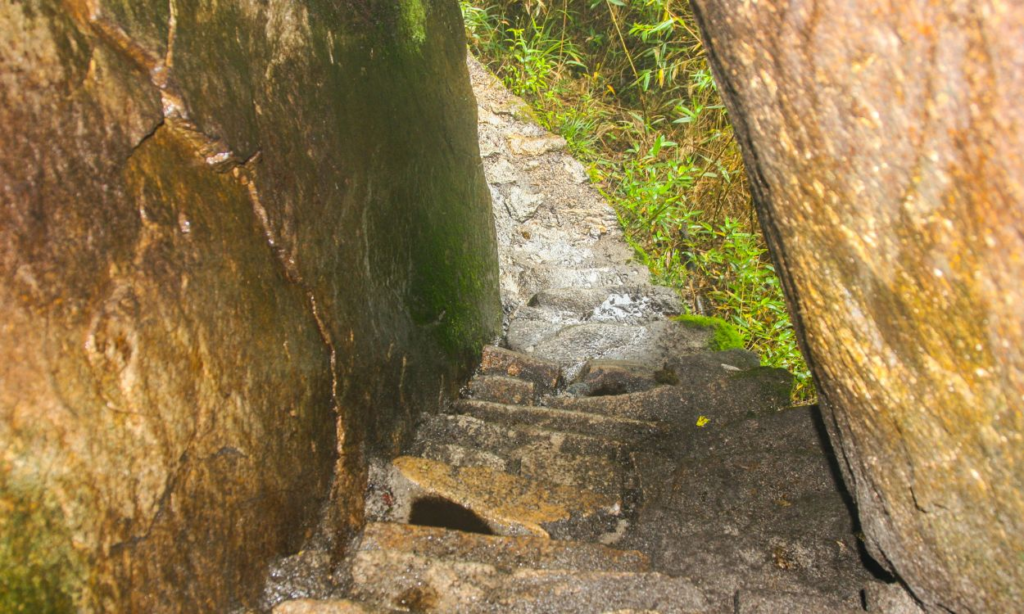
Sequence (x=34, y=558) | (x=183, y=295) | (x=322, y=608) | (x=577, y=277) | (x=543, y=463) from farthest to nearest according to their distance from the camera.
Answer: (x=577, y=277) < (x=543, y=463) < (x=322, y=608) < (x=183, y=295) < (x=34, y=558)

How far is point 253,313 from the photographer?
171 centimetres

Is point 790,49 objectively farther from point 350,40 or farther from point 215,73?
point 350,40

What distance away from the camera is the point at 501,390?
134 inches

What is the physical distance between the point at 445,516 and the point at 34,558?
1214 millimetres

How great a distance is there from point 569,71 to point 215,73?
19.3 ft

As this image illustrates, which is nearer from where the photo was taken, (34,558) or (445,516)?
(34,558)

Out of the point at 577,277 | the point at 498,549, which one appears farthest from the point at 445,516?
the point at 577,277

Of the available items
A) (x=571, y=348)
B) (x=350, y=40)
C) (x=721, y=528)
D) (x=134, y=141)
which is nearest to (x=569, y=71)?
(x=571, y=348)

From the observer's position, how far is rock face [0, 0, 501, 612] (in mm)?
1197

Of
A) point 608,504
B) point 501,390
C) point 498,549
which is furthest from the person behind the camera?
point 501,390

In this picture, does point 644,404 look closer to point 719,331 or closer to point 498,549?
point 498,549

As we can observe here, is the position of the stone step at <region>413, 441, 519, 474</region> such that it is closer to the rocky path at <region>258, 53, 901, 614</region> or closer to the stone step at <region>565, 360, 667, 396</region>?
the rocky path at <region>258, 53, 901, 614</region>

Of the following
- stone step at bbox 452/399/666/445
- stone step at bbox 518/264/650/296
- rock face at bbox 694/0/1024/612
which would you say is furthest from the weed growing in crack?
rock face at bbox 694/0/1024/612

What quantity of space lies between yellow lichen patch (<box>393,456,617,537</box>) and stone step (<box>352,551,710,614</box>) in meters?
0.35
